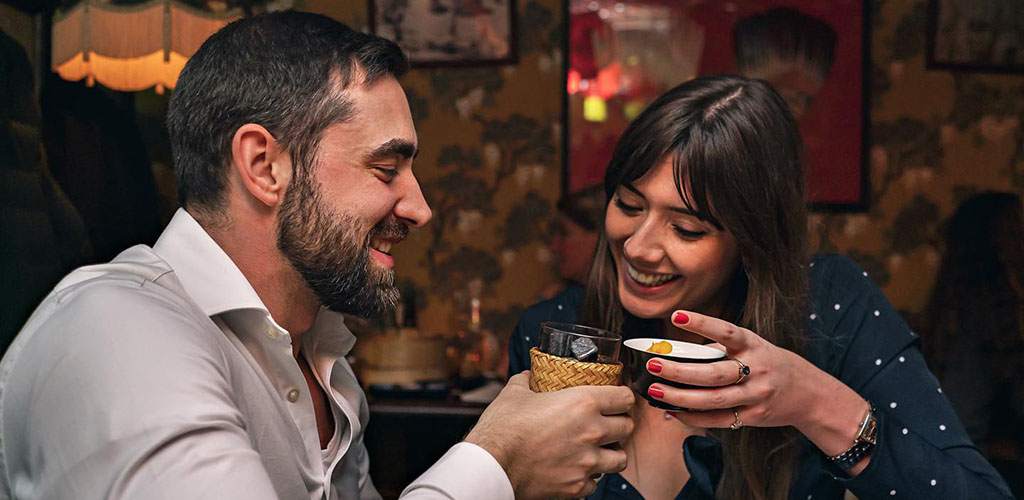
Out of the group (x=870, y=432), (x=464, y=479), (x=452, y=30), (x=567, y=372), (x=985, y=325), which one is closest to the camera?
(x=464, y=479)

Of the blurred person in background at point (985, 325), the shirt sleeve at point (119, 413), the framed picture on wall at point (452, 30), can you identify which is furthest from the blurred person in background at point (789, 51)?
the shirt sleeve at point (119, 413)

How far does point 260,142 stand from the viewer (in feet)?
4.77

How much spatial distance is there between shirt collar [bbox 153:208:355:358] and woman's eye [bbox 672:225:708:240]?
0.80 m

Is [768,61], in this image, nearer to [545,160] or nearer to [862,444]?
[545,160]

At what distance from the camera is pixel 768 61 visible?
4691 mm

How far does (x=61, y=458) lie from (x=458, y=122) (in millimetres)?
4101

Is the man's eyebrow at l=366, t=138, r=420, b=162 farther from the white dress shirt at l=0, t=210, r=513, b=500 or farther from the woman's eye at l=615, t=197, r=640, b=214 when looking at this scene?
the woman's eye at l=615, t=197, r=640, b=214

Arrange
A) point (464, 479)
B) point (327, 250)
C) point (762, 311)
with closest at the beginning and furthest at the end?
point (464, 479)
point (327, 250)
point (762, 311)

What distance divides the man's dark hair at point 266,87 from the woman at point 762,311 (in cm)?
61

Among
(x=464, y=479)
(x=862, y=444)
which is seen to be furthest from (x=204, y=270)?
(x=862, y=444)

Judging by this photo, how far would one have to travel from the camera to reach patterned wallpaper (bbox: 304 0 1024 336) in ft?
15.4

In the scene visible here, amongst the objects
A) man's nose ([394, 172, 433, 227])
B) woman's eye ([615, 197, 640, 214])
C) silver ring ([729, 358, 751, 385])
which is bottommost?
silver ring ([729, 358, 751, 385])

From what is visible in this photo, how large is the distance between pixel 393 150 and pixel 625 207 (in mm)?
571

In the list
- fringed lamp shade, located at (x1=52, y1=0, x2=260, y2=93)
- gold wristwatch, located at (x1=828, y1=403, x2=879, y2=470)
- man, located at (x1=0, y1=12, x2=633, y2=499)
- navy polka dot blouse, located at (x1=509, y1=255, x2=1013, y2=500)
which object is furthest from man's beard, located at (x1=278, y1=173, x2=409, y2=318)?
fringed lamp shade, located at (x1=52, y1=0, x2=260, y2=93)
